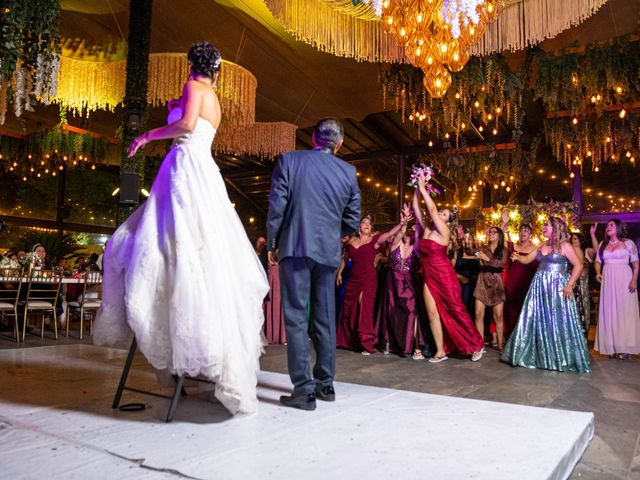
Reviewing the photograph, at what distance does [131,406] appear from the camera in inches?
90.5

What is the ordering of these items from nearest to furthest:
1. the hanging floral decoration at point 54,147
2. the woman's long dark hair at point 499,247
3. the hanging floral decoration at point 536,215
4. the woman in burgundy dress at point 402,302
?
the woman in burgundy dress at point 402,302, the woman's long dark hair at point 499,247, the hanging floral decoration at point 54,147, the hanging floral decoration at point 536,215

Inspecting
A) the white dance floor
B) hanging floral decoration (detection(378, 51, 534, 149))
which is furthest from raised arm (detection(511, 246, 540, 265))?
the white dance floor

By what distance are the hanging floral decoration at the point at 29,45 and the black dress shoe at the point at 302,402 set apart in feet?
10.9

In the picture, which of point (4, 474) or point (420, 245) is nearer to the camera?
point (4, 474)

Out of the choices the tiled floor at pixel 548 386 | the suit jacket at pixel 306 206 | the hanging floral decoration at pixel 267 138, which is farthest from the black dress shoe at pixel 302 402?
the hanging floral decoration at pixel 267 138

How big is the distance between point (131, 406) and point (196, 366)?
1.73ft

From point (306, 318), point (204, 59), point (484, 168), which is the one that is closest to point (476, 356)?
point (306, 318)

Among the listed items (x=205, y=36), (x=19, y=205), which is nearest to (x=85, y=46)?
(x=205, y=36)

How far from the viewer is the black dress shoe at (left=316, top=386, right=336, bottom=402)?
2.57 meters

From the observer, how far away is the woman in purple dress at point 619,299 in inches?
226

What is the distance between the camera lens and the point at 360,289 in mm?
5945

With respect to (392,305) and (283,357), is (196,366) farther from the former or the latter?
(392,305)

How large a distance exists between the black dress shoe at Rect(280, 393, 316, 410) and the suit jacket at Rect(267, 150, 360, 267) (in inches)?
25.5

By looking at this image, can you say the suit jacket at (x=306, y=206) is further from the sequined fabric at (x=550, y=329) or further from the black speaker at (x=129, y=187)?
the sequined fabric at (x=550, y=329)
